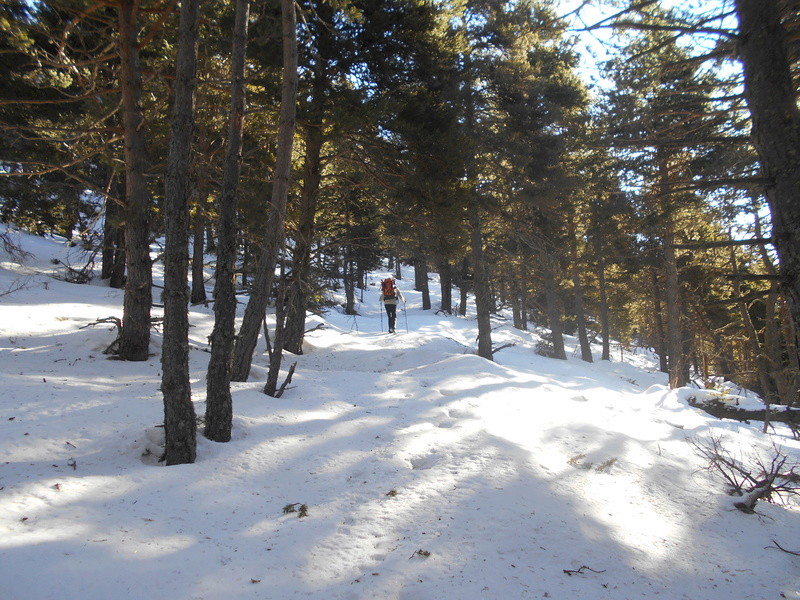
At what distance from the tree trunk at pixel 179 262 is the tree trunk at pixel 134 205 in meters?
3.58

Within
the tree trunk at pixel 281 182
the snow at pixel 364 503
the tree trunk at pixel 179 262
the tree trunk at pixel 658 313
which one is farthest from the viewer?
the tree trunk at pixel 658 313

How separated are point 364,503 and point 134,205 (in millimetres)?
6341

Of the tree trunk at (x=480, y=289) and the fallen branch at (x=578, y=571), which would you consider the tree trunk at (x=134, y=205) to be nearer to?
the fallen branch at (x=578, y=571)

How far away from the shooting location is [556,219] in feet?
50.3

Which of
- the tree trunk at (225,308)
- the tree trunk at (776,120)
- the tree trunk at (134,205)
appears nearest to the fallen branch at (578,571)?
the tree trunk at (776,120)

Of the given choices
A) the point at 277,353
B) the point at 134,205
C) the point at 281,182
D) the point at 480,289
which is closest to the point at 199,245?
the point at 134,205

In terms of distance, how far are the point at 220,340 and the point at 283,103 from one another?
3.22 m

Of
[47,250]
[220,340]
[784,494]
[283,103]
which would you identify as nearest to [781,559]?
[784,494]

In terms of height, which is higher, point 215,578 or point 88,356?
point 88,356

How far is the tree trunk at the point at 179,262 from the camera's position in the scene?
4113 mm

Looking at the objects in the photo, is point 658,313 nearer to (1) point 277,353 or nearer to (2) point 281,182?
(1) point 277,353

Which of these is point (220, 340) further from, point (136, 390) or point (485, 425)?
point (485, 425)

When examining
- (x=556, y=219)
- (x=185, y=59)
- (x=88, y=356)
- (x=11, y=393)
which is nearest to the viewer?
(x=185, y=59)

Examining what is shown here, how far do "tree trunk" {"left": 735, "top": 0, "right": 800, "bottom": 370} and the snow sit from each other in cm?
189
